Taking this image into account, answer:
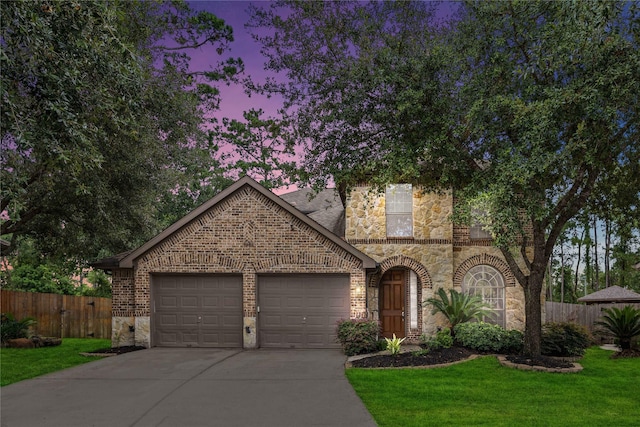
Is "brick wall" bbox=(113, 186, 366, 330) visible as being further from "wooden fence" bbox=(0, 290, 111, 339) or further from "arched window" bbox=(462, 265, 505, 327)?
"wooden fence" bbox=(0, 290, 111, 339)

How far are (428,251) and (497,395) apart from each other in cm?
916

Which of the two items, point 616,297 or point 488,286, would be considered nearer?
point 488,286

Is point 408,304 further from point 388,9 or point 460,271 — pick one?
point 388,9

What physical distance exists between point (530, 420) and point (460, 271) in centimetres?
1122

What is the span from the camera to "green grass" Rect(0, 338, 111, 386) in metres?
13.1

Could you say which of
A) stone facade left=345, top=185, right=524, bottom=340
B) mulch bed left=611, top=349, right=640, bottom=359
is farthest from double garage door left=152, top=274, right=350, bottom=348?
mulch bed left=611, top=349, right=640, bottom=359

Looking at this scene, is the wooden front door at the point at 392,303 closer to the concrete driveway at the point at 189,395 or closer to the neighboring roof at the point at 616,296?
the concrete driveway at the point at 189,395

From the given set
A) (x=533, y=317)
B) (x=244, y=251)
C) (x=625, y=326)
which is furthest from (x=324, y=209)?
(x=625, y=326)

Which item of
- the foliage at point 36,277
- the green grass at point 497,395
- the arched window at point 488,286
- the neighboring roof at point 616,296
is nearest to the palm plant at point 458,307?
the arched window at point 488,286

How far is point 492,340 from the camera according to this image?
1562cm

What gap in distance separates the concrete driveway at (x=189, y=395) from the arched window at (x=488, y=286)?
23.3 ft

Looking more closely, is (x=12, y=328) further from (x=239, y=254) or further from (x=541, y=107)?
(x=541, y=107)

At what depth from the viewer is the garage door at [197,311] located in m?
17.8

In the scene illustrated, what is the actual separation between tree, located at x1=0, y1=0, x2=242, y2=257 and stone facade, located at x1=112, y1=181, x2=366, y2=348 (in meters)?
1.54
